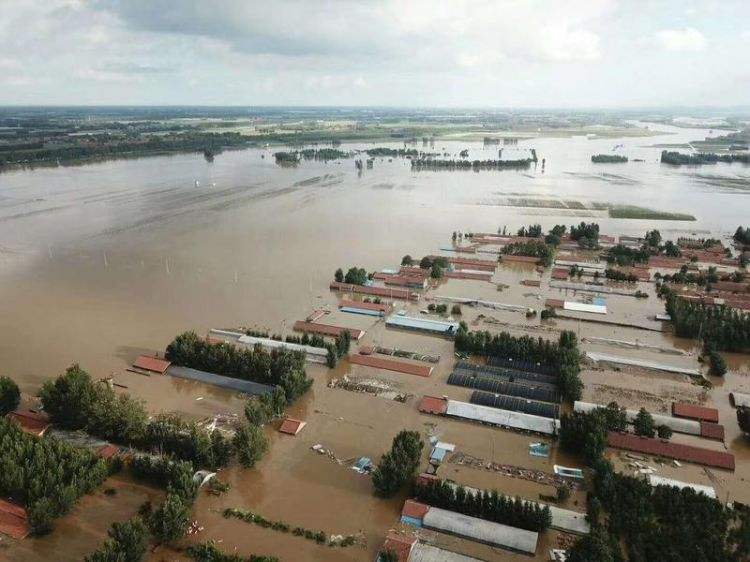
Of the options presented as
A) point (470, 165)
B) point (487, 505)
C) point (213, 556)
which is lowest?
point (213, 556)

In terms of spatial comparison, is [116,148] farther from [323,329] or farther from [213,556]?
[213,556]

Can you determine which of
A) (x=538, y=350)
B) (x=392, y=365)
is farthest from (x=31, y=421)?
(x=538, y=350)

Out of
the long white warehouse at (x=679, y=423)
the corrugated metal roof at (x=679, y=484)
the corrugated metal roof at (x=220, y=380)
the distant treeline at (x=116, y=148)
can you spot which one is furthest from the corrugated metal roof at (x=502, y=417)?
the distant treeline at (x=116, y=148)

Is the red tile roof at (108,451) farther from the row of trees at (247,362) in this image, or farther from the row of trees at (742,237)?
the row of trees at (742,237)

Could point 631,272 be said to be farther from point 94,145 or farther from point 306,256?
point 94,145

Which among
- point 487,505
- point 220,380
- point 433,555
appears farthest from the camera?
point 220,380

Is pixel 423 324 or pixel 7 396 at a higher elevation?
pixel 7 396

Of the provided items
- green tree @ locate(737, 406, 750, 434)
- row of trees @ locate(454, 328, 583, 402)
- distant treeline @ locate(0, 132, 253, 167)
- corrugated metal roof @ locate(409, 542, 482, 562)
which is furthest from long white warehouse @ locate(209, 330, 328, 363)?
distant treeline @ locate(0, 132, 253, 167)
